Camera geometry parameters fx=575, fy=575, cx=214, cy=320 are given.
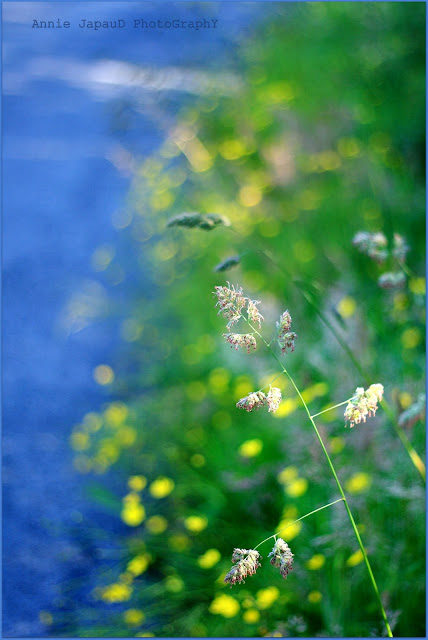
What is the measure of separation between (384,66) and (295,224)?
1.87ft

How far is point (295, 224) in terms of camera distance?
1.95 m

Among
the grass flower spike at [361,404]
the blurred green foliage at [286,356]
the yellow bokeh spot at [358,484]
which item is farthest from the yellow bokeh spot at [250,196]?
the grass flower spike at [361,404]

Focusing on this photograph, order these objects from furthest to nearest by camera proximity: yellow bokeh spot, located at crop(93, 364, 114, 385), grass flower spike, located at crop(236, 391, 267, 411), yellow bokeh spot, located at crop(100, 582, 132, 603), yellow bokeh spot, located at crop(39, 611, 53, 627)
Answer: yellow bokeh spot, located at crop(93, 364, 114, 385) → yellow bokeh spot, located at crop(39, 611, 53, 627) → yellow bokeh spot, located at crop(100, 582, 132, 603) → grass flower spike, located at crop(236, 391, 267, 411)

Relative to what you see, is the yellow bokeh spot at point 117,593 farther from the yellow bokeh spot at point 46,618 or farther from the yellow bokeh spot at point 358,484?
the yellow bokeh spot at point 358,484

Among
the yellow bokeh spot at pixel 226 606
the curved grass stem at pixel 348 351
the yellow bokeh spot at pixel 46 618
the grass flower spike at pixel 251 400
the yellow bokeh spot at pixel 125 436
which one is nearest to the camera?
the grass flower spike at pixel 251 400

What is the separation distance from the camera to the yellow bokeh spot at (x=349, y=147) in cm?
193

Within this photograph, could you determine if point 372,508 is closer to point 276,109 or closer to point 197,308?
point 197,308

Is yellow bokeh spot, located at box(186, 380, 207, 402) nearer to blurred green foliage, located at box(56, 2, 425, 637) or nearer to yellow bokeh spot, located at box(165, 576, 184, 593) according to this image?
blurred green foliage, located at box(56, 2, 425, 637)

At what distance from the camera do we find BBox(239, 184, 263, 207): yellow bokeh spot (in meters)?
1.93

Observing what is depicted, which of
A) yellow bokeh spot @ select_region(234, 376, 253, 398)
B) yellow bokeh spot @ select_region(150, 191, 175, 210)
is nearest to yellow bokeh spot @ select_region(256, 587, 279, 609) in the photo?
yellow bokeh spot @ select_region(234, 376, 253, 398)

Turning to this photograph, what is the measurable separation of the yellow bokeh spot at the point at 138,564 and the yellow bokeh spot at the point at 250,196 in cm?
114

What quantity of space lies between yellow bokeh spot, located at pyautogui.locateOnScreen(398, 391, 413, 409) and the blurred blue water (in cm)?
84

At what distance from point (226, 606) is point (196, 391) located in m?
0.69

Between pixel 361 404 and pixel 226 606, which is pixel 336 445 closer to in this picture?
pixel 226 606
